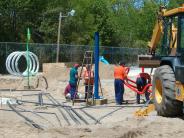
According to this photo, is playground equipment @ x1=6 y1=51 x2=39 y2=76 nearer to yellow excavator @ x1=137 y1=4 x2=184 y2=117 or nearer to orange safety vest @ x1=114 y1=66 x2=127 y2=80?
orange safety vest @ x1=114 y1=66 x2=127 y2=80

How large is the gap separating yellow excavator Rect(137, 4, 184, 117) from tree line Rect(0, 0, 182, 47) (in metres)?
29.4

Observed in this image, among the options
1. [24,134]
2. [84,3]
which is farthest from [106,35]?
[24,134]

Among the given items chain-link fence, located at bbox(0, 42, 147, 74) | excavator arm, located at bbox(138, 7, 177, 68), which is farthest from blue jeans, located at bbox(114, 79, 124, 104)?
chain-link fence, located at bbox(0, 42, 147, 74)

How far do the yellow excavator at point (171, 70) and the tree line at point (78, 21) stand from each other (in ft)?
96.4

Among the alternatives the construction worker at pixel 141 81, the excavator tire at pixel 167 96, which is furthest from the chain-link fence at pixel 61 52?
the excavator tire at pixel 167 96

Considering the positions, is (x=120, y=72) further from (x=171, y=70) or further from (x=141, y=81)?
(x=171, y=70)

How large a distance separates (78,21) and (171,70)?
43.5 m

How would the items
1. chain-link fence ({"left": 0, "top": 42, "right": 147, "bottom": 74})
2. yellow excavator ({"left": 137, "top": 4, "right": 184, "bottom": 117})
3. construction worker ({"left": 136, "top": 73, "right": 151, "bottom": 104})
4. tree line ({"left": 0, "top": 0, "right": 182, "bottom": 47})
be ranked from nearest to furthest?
1. yellow excavator ({"left": 137, "top": 4, "right": 184, "bottom": 117})
2. construction worker ({"left": 136, "top": 73, "right": 151, "bottom": 104})
3. chain-link fence ({"left": 0, "top": 42, "right": 147, "bottom": 74})
4. tree line ({"left": 0, "top": 0, "right": 182, "bottom": 47})

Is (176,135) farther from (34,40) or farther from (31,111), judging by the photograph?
(34,40)

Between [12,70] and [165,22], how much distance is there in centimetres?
2311

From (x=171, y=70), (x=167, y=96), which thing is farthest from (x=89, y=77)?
(x=167, y=96)

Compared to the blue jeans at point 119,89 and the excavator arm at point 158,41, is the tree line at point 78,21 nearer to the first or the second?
the blue jeans at point 119,89

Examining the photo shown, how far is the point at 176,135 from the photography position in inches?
416

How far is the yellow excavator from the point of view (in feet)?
41.9
